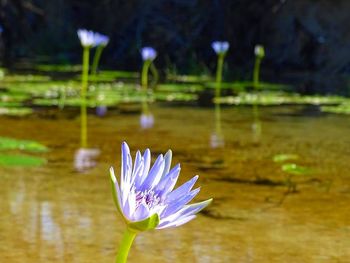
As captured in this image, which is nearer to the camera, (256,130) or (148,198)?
(148,198)

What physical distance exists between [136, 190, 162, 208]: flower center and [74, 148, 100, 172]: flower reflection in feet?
6.18

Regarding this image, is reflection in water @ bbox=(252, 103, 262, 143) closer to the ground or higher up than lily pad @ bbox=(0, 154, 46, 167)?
higher up

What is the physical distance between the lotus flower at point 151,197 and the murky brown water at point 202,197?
2.59 feet

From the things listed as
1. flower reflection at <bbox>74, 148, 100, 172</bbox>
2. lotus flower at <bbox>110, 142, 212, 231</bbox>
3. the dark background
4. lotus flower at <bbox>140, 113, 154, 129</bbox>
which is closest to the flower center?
lotus flower at <bbox>110, 142, 212, 231</bbox>

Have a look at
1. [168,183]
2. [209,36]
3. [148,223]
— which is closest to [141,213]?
[148,223]

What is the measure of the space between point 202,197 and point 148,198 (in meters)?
1.51

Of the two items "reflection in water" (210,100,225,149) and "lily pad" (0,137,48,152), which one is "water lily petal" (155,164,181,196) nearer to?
"lily pad" (0,137,48,152)

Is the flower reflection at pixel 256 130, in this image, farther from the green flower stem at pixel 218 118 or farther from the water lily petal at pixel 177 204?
the water lily petal at pixel 177 204

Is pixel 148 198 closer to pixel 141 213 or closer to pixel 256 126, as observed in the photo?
pixel 141 213

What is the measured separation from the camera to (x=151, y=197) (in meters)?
1.16

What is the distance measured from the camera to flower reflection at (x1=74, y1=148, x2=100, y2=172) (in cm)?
311

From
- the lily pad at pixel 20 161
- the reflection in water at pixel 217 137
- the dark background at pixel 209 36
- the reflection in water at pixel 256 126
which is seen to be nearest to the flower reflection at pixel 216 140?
the reflection in water at pixel 217 137

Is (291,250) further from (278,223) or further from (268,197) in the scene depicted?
(268,197)

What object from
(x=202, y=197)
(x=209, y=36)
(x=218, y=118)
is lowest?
(x=202, y=197)
